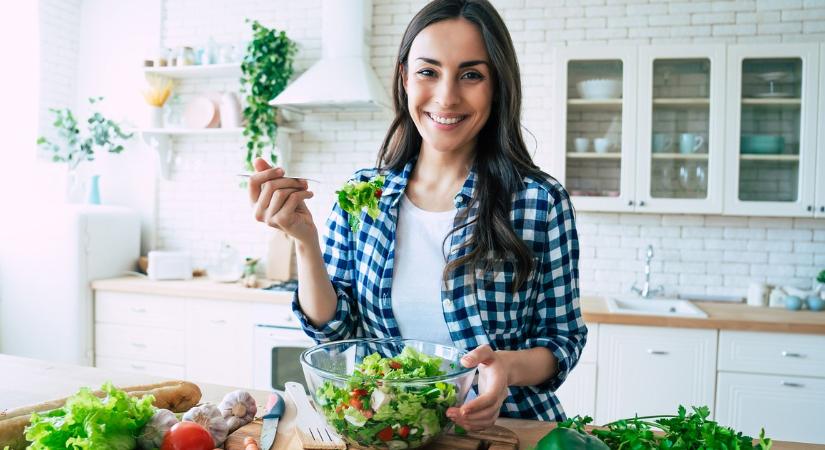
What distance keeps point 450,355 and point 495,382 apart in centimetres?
16

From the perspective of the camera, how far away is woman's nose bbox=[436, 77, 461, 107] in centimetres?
136

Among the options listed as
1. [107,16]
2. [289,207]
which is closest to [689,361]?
[289,207]

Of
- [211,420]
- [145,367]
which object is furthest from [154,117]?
[211,420]

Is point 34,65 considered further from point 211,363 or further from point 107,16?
point 211,363

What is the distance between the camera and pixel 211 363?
11.8 ft

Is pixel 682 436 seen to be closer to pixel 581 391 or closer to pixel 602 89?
pixel 581 391

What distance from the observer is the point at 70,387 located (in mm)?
1502

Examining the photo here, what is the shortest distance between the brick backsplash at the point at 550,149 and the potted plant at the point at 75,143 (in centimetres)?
46

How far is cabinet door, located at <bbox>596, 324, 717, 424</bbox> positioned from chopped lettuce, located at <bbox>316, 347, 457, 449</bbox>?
2232 millimetres

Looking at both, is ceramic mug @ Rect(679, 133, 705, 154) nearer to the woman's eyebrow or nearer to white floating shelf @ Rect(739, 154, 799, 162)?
white floating shelf @ Rect(739, 154, 799, 162)

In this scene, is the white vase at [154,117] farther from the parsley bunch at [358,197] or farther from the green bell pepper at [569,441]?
the green bell pepper at [569,441]

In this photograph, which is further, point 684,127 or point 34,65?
point 34,65

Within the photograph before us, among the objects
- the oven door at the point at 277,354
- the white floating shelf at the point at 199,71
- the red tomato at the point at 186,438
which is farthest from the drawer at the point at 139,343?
the red tomato at the point at 186,438

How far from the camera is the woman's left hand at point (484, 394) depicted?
1.00 meters
